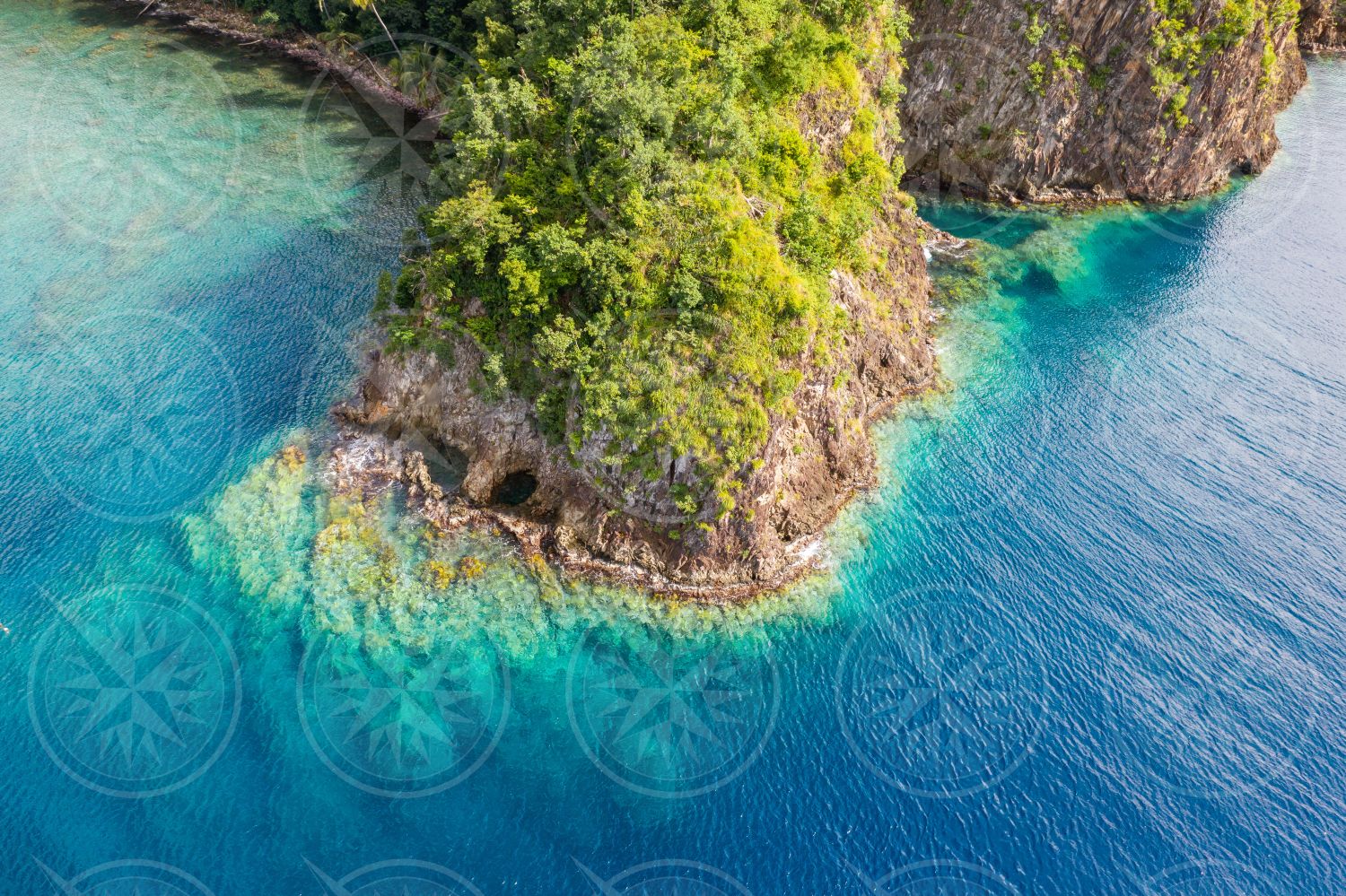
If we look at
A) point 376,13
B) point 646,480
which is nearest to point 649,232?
point 646,480

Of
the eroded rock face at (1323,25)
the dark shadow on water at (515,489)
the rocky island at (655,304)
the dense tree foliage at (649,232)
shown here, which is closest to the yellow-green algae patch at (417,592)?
the rocky island at (655,304)

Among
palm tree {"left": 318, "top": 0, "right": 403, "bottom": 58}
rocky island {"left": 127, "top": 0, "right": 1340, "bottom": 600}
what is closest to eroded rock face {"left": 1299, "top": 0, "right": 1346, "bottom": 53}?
rocky island {"left": 127, "top": 0, "right": 1340, "bottom": 600}

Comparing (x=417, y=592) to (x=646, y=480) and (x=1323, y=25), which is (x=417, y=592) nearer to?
(x=646, y=480)

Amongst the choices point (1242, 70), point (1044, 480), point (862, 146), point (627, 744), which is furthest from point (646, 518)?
point (1242, 70)

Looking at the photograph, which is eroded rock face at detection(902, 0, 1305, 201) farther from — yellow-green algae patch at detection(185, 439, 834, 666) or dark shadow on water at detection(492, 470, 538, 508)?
yellow-green algae patch at detection(185, 439, 834, 666)

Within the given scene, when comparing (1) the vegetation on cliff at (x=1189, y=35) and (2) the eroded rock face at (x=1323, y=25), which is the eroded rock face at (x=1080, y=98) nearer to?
(1) the vegetation on cliff at (x=1189, y=35)

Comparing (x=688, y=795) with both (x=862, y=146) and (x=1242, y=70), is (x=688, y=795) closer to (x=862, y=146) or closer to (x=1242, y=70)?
(x=862, y=146)
